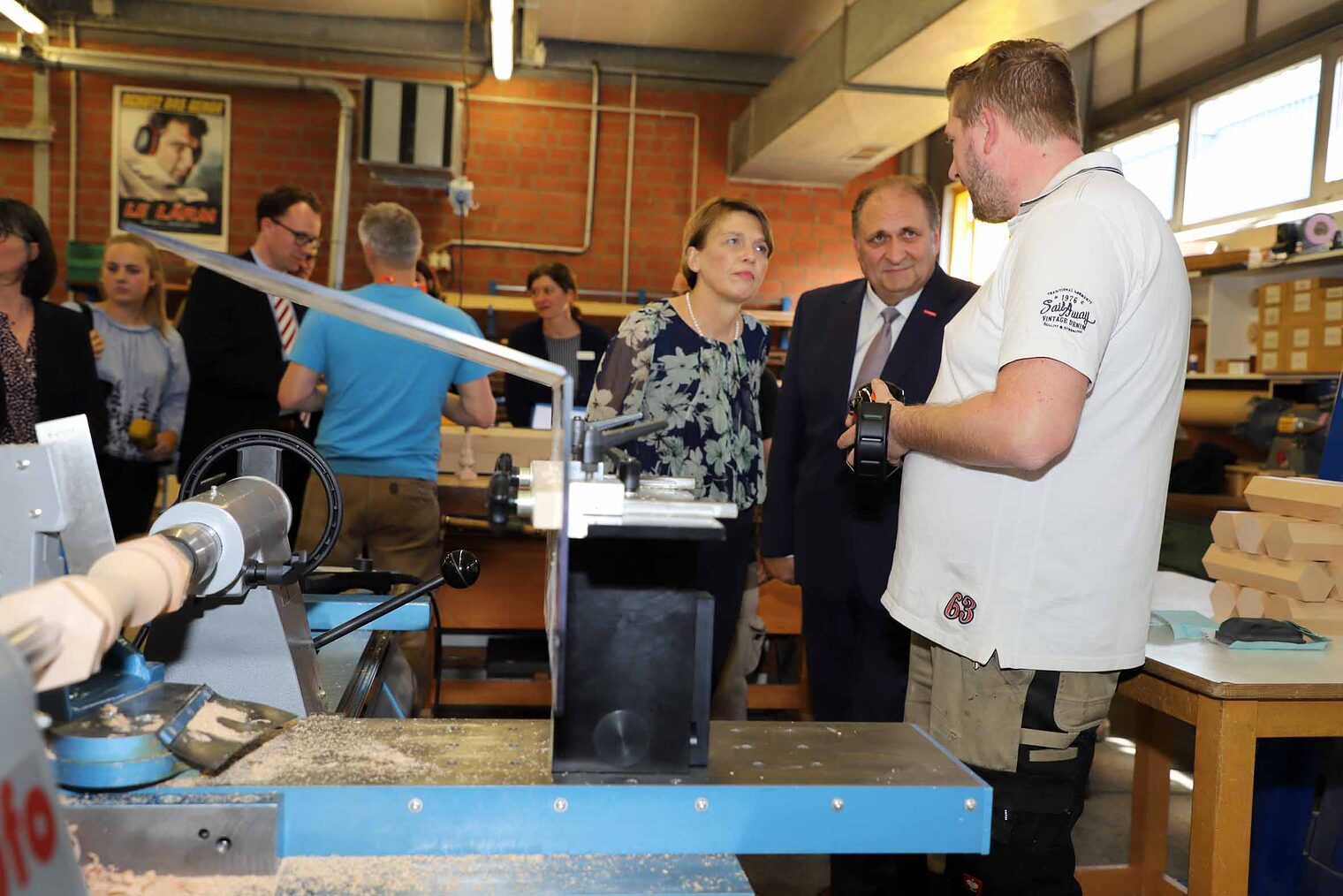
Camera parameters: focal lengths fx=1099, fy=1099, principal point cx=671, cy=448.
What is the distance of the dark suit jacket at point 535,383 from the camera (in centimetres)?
432

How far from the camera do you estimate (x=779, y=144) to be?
5.86m

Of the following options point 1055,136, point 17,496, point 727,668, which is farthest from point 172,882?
point 727,668

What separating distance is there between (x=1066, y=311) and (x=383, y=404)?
1777mm

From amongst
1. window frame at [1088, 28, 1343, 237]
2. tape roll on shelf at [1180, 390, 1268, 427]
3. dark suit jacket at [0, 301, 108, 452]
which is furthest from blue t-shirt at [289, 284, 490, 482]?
window frame at [1088, 28, 1343, 237]

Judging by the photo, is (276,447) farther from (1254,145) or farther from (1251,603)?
(1254,145)

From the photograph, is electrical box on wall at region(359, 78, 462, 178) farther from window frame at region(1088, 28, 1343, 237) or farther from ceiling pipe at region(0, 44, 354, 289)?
window frame at region(1088, 28, 1343, 237)

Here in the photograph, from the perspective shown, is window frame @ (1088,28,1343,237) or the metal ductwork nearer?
the metal ductwork

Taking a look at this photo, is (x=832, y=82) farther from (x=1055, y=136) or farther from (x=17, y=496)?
(x=17, y=496)

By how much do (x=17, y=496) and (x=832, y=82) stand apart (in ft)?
14.8

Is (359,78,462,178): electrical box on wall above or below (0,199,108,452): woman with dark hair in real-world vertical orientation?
above

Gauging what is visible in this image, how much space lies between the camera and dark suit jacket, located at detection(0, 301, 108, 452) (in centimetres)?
258

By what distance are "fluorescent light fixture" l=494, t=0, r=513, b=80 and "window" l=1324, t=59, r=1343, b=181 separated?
3.13 m

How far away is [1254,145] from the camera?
449 centimetres

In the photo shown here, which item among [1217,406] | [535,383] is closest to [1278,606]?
[1217,406]
